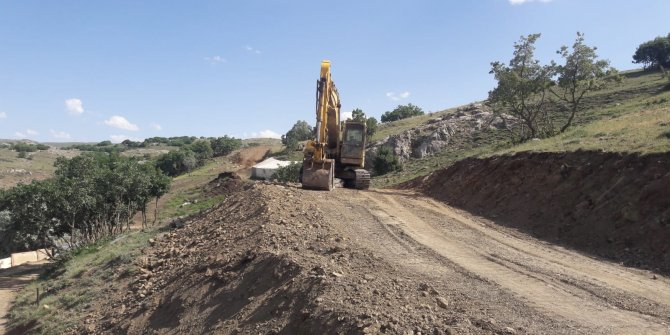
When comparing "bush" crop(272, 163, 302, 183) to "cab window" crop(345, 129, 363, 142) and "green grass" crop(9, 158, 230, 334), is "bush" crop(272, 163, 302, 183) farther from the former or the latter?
"green grass" crop(9, 158, 230, 334)

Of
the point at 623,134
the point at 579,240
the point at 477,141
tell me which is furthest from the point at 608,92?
the point at 579,240

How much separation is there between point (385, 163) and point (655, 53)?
49.2 meters

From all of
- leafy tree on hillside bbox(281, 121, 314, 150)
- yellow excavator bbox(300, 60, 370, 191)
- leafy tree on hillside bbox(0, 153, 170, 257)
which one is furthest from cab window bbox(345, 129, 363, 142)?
leafy tree on hillside bbox(281, 121, 314, 150)

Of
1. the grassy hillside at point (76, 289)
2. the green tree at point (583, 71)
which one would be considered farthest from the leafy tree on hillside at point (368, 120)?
the grassy hillside at point (76, 289)

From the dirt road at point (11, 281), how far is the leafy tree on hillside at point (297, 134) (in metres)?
50.2

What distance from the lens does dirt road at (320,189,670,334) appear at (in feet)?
21.4

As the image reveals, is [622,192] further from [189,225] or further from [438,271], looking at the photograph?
[189,225]

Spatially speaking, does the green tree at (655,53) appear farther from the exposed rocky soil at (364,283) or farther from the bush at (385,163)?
the exposed rocky soil at (364,283)

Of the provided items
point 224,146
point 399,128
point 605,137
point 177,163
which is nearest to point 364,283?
point 605,137

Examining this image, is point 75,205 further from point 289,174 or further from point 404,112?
point 404,112

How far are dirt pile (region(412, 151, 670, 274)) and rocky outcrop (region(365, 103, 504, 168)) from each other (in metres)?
22.3

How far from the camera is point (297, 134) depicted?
81.6 meters

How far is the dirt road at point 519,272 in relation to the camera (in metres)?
6.52

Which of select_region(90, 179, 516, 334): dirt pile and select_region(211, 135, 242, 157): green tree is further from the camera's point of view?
select_region(211, 135, 242, 157): green tree
